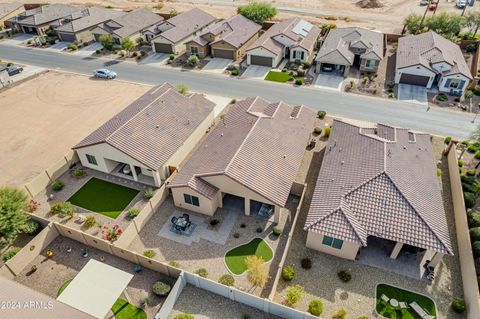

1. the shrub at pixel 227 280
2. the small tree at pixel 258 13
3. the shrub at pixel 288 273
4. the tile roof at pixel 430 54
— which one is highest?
the small tree at pixel 258 13

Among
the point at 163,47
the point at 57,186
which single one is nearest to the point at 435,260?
the point at 57,186

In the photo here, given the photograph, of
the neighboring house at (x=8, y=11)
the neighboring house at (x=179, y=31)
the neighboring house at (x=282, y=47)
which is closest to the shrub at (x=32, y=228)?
the neighboring house at (x=282, y=47)

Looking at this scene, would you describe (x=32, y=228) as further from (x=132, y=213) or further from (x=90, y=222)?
(x=132, y=213)

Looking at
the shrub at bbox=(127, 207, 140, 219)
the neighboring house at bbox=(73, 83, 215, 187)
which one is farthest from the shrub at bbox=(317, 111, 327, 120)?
the shrub at bbox=(127, 207, 140, 219)

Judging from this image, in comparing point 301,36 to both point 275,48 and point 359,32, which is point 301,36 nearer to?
point 275,48

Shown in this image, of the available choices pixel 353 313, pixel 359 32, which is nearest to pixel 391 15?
pixel 359 32

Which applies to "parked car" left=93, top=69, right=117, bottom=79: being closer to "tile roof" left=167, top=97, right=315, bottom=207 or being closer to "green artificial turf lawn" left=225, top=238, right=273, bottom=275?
"tile roof" left=167, top=97, right=315, bottom=207

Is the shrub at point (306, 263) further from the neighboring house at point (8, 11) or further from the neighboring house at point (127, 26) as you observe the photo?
the neighboring house at point (8, 11)
